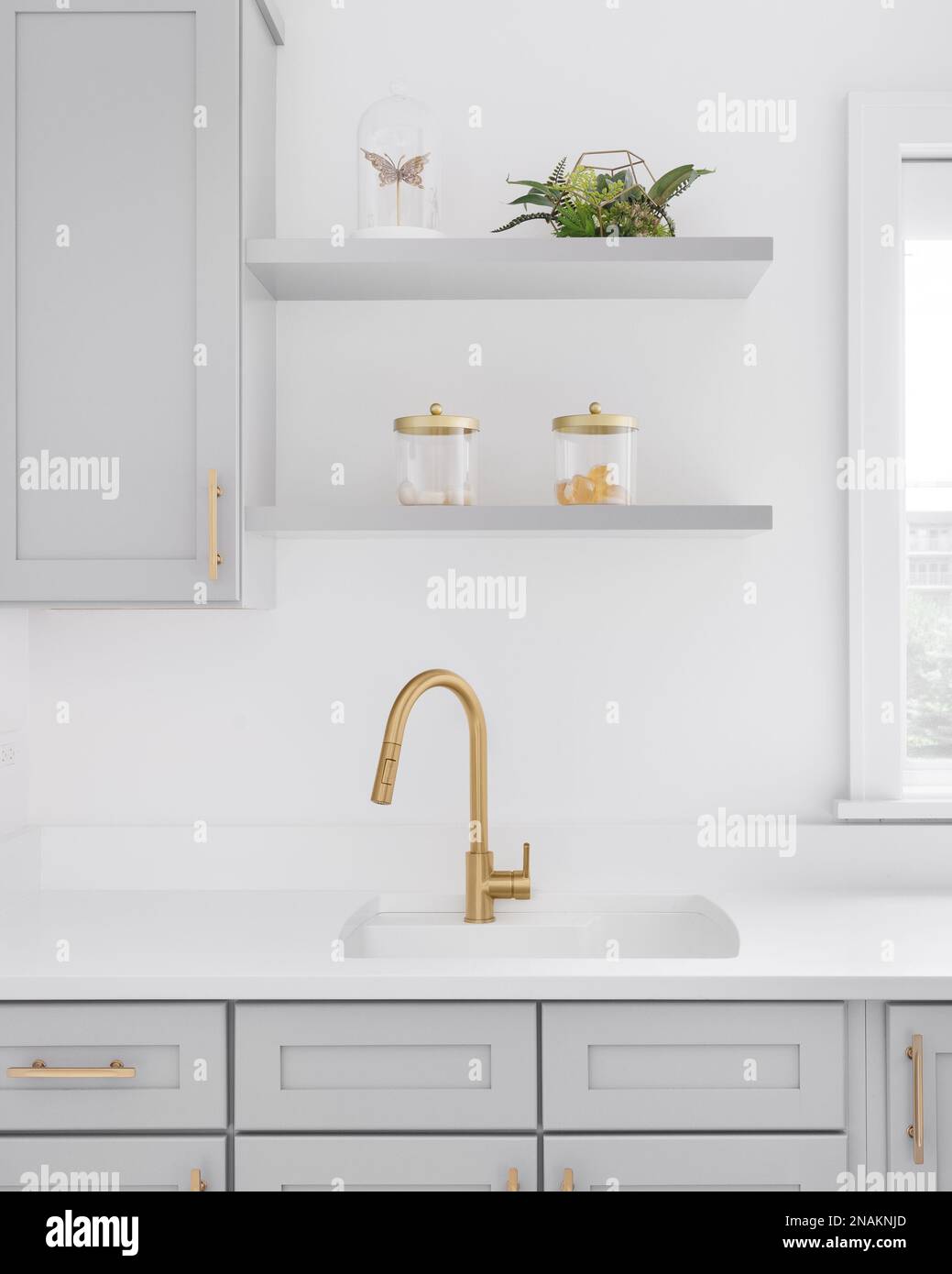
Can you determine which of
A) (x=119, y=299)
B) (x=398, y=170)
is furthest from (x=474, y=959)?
(x=398, y=170)

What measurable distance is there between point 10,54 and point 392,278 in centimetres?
66

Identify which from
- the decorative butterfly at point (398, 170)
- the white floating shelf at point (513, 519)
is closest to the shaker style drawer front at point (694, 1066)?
the white floating shelf at point (513, 519)

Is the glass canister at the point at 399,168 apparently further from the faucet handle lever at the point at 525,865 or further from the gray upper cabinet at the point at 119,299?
the faucet handle lever at the point at 525,865

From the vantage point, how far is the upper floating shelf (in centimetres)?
170

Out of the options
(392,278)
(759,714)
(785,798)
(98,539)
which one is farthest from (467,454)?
(785,798)

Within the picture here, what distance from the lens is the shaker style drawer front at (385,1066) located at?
4.58 ft

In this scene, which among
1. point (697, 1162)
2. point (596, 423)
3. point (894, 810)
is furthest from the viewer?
point (894, 810)

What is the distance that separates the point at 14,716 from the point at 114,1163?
0.84 meters

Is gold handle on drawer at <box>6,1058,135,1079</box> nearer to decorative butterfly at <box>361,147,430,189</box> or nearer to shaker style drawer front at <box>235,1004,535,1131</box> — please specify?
shaker style drawer front at <box>235,1004,535,1131</box>

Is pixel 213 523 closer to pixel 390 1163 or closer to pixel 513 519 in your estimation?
pixel 513 519

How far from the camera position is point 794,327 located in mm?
1951

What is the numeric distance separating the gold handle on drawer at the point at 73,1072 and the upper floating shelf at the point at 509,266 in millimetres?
1189

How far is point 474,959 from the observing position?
4.89 ft

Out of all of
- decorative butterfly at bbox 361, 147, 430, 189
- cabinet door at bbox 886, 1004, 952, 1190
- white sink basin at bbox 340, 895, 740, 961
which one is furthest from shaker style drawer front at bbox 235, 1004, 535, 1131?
decorative butterfly at bbox 361, 147, 430, 189
